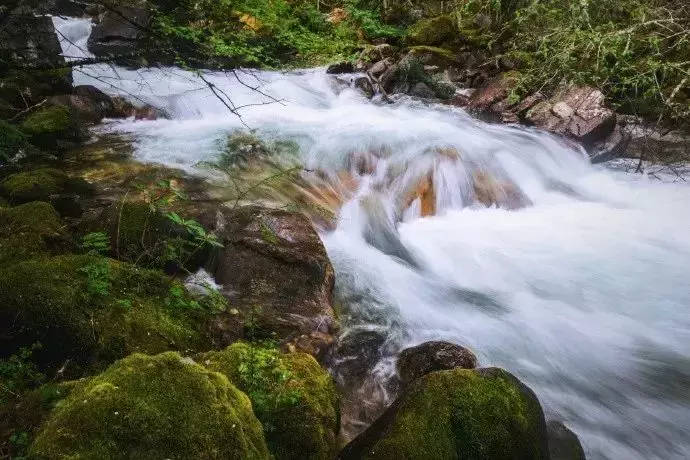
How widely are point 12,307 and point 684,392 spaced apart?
18.5 feet

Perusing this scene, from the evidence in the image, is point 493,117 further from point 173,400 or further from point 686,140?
point 173,400

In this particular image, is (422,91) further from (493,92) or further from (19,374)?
(19,374)

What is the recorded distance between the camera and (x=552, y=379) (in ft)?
14.6

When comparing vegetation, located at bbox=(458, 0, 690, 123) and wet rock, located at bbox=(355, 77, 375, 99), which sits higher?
vegetation, located at bbox=(458, 0, 690, 123)

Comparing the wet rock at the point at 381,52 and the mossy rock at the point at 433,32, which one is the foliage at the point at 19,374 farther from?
the mossy rock at the point at 433,32

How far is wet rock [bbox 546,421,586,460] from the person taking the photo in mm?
3235

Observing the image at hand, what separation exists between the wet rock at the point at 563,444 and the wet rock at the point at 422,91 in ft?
30.0

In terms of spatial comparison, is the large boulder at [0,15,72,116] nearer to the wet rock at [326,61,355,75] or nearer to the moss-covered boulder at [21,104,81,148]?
the moss-covered boulder at [21,104,81,148]

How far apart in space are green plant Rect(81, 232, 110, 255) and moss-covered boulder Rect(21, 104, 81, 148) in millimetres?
4238

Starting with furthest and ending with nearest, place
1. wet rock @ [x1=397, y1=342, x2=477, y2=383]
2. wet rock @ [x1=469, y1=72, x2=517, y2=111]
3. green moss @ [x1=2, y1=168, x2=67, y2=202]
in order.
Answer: wet rock @ [x1=469, y1=72, x2=517, y2=111] < green moss @ [x1=2, y1=168, x2=67, y2=202] < wet rock @ [x1=397, y1=342, x2=477, y2=383]

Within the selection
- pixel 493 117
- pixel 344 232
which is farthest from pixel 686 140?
pixel 344 232

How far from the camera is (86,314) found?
3.06m

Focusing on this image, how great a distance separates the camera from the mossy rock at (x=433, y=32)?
12742mm

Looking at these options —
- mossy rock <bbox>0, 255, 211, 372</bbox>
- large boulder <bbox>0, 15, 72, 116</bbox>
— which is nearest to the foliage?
mossy rock <bbox>0, 255, 211, 372</bbox>
